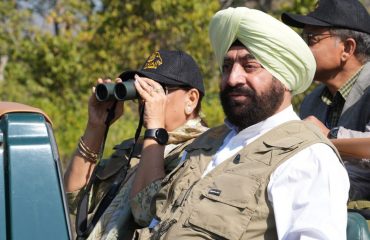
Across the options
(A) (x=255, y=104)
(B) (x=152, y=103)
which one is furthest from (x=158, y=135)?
Result: (A) (x=255, y=104)

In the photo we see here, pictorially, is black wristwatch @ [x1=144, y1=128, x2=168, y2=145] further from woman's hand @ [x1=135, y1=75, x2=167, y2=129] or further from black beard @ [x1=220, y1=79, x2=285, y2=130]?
black beard @ [x1=220, y1=79, x2=285, y2=130]

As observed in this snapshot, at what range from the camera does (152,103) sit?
3.01 meters

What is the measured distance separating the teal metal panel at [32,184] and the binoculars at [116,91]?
81cm

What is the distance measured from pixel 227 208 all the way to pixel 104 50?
7.91 m

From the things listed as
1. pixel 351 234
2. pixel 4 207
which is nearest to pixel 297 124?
pixel 351 234

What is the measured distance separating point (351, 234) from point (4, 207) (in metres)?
1.14

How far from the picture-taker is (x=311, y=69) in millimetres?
2713

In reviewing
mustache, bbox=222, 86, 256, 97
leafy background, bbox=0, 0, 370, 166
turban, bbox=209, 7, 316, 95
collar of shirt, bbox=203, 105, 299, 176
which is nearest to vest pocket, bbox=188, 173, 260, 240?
collar of shirt, bbox=203, 105, 299, 176

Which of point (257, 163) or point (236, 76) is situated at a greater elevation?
point (236, 76)

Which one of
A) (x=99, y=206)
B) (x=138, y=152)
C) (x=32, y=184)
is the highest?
(x=32, y=184)

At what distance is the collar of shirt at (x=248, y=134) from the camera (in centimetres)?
266

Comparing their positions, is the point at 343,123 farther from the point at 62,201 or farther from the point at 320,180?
the point at 62,201

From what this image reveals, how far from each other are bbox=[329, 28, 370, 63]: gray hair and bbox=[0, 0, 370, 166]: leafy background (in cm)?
412

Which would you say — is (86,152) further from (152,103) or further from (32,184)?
(32,184)
